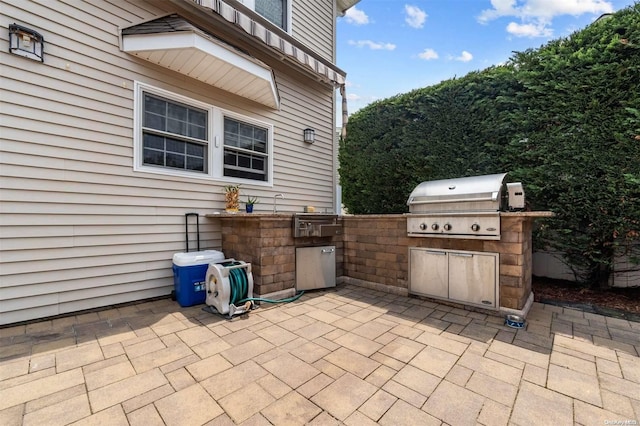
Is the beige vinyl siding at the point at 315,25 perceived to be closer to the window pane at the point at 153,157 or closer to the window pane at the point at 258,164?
the window pane at the point at 258,164

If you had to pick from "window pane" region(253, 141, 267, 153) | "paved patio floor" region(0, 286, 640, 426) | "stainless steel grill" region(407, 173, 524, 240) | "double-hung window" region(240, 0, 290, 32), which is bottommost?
"paved patio floor" region(0, 286, 640, 426)

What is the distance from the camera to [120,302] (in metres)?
3.37

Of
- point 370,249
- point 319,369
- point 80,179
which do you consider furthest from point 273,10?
point 319,369

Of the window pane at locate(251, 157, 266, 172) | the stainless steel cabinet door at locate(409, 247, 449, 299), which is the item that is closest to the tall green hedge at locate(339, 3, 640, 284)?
the stainless steel cabinet door at locate(409, 247, 449, 299)

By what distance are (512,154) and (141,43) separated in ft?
17.3

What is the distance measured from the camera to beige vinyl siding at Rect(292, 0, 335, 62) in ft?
18.6

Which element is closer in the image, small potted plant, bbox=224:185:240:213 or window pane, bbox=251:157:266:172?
small potted plant, bbox=224:185:240:213

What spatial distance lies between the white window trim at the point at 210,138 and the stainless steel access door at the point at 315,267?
166 centimetres

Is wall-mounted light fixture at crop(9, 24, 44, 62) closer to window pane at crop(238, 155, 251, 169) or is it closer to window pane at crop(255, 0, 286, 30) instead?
window pane at crop(238, 155, 251, 169)

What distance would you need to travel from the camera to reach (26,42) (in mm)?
2762

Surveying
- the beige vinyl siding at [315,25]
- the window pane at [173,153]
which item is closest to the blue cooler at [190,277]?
the window pane at [173,153]

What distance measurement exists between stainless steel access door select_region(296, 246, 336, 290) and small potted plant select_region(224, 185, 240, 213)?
1.19 meters

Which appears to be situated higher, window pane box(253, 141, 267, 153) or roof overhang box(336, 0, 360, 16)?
roof overhang box(336, 0, 360, 16)

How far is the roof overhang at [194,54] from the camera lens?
3.27 m
